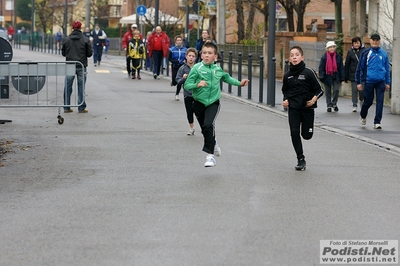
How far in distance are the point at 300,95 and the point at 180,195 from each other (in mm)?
2658

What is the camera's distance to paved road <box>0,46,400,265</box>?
7.11 metres

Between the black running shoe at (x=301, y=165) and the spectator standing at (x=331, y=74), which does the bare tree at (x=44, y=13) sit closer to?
the spectator standing at (x=331, y=74)

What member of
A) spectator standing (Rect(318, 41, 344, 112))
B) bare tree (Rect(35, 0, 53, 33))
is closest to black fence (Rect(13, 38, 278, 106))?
spectator standing (Rect(318, 41, 344, 112))

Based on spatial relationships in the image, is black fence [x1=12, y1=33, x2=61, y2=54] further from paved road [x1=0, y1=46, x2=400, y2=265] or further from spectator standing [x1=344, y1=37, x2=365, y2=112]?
paved road [x1=0, y1=46, x2=400, y2=265]

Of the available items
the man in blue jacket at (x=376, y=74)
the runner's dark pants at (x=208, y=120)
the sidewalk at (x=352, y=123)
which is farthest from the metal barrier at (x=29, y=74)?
the runner's dark pants at (x=208, y=120)

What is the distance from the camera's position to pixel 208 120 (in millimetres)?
11719

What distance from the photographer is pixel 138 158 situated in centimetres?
1252

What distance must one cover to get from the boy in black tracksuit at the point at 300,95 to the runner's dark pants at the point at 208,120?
83 cm

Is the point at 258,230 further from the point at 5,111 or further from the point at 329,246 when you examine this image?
the point at 5,111

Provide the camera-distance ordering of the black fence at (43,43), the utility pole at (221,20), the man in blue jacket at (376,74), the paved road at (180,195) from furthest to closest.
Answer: the black fence at (43,43)
the utility pole at (221,20)
the man in blue jacket at (376,74)
the paved road at (180,195)

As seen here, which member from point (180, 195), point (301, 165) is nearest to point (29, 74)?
point (301, 165)

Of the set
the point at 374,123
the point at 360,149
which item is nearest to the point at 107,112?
the point at 374,123

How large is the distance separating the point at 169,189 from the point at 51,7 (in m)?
93.8

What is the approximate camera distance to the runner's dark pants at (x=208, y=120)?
11.6m
